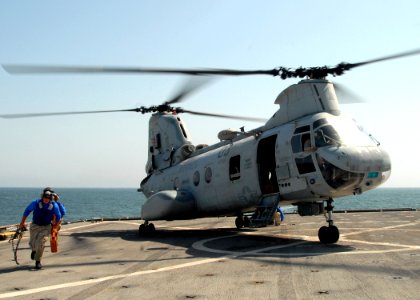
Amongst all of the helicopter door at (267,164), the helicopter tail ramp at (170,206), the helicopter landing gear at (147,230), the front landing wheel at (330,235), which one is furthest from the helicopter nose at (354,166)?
the helicopter landing gear at (147,230)

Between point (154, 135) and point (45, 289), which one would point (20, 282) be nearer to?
point (45, 289)

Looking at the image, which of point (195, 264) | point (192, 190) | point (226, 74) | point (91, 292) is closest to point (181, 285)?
point (91, 292)

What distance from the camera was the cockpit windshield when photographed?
1294 centimetres

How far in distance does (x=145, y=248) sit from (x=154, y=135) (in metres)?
10.2

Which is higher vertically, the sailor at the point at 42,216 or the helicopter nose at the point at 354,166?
the helicopter nose at the point at 354,166

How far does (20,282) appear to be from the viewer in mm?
8469

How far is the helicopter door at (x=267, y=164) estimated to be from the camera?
49.8 feet

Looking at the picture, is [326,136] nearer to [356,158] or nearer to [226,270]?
[356,158]

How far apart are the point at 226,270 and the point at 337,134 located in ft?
19.6

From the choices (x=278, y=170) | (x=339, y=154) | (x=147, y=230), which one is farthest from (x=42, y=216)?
(x=147, y=230)

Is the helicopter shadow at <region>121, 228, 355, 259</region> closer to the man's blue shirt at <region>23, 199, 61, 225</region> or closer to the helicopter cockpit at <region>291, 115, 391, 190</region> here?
the helicopter cockpit at <region>291, 115, 391, 190</region>

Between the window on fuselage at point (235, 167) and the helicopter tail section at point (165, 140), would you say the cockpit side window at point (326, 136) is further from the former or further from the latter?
the helicopter tail section at point (165, 140)

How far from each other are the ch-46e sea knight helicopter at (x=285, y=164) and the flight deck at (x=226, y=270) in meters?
1.57

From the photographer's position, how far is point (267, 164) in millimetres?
15570
